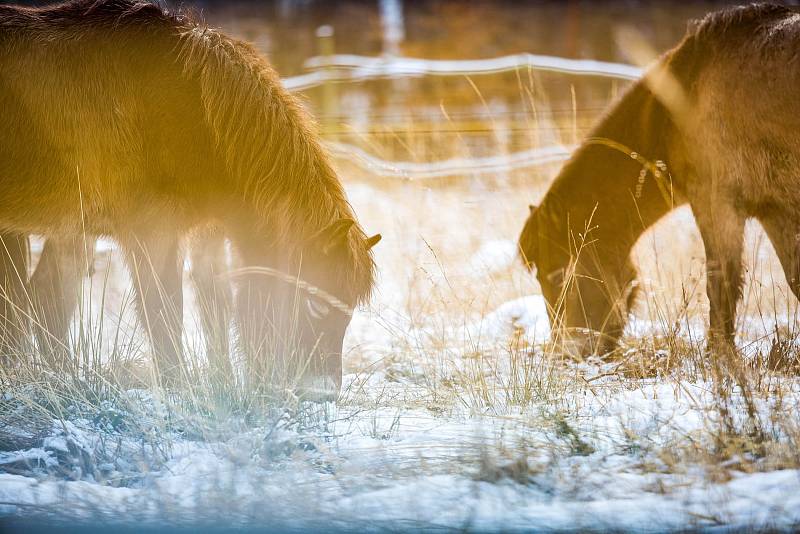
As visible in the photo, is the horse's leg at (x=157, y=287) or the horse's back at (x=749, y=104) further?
the horse's back at (x=749, y=104)

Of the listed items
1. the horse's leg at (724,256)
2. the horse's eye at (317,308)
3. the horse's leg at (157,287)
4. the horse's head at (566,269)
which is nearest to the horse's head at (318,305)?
the horse's eye at (317,308)

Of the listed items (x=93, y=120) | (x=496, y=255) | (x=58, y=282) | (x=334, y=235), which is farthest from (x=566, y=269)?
(x=58, y=282)

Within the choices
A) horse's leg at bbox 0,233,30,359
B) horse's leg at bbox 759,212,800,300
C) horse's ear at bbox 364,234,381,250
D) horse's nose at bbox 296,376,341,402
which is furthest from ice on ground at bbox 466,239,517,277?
horse's leg at bbox 0,233,30,359

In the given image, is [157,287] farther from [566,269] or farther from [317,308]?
[566,269]

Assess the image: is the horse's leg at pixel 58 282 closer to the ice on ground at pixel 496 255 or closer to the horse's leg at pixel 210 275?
the horse's leg at pixel 210 275

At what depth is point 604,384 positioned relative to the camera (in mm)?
2836

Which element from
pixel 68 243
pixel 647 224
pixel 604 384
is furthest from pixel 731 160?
pixel 68 243

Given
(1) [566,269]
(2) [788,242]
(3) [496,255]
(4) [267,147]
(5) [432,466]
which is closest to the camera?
(5) [432,466]

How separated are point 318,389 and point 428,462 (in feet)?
2.26

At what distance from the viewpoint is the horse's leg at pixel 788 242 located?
3.36 m

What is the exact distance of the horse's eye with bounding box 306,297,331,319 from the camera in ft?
9.24

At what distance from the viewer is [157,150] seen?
3064 millimetres

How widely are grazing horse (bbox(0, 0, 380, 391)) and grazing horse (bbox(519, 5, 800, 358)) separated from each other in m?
1.34

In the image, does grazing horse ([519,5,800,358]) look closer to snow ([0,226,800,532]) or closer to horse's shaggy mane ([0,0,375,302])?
snow ([0,226,800,532])
